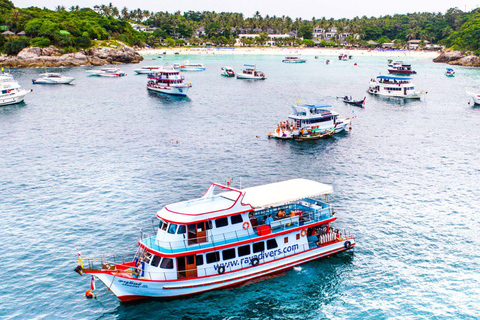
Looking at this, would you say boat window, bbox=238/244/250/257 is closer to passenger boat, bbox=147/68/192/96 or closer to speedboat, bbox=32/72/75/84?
passenger boat, bbox=147/68/192/96

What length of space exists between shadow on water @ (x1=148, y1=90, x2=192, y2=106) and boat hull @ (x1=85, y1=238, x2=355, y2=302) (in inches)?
3859

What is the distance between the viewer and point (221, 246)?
3888 cm

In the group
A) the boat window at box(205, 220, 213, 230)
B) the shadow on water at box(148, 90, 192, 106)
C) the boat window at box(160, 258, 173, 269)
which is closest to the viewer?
the boat window at box(160, 258, 173, 269)

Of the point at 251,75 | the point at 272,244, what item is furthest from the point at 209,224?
the point at 251,75

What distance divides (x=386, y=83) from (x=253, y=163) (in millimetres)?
92158

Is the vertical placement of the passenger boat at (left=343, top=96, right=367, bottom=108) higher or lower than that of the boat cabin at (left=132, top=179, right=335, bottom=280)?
higher

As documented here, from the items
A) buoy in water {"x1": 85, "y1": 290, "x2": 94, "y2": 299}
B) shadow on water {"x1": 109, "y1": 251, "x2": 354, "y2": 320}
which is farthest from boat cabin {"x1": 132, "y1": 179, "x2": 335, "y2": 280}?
buoy in water {"x1": 85, "y1": 290, "x2": 94, "y2": 299}

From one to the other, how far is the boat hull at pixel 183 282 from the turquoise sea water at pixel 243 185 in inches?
31.8

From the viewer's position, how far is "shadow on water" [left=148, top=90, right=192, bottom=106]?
136 m

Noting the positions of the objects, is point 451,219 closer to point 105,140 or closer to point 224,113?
point 105,140

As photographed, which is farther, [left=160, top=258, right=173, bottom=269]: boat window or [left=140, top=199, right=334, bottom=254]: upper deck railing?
[left=140, top=199, right=334, bottom=254]: upper deck railing

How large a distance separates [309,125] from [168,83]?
70.7 metres

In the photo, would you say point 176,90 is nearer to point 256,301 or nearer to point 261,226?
point 261,226

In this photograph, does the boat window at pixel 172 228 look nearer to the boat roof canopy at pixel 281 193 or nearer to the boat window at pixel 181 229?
the boat window at pixel 181 229
